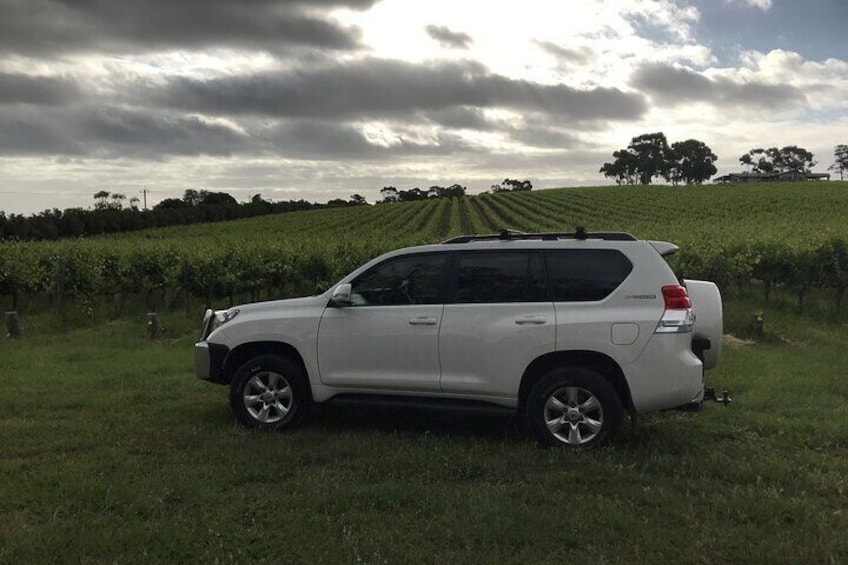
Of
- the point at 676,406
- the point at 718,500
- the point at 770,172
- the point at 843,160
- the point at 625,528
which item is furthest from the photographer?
the point at 843,160

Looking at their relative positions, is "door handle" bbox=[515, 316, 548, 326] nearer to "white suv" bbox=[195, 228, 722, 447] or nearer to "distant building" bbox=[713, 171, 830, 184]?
"white suv" bbox=[195, 228, 722, 447]

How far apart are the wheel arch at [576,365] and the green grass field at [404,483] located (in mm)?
466

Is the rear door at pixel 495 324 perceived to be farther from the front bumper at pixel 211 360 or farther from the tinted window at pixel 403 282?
the front bumper at pixel 211 360

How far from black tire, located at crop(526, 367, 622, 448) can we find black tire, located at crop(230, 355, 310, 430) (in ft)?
7.05

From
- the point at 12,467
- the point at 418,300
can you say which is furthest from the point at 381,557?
the point at 12,467

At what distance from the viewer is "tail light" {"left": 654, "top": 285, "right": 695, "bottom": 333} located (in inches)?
214

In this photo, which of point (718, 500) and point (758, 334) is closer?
point (718, 500)

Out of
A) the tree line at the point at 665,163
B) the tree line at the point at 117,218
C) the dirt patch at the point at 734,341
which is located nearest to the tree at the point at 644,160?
the tree line at the point at 665,163

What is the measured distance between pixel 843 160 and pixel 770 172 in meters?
26.9

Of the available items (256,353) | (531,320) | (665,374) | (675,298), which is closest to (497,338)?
(531,320)

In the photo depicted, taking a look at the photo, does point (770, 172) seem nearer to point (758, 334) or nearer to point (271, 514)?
point (758, 334)

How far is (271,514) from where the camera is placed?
430cm

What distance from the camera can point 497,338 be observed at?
5.73 meters

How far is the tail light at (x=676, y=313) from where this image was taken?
5.43m
